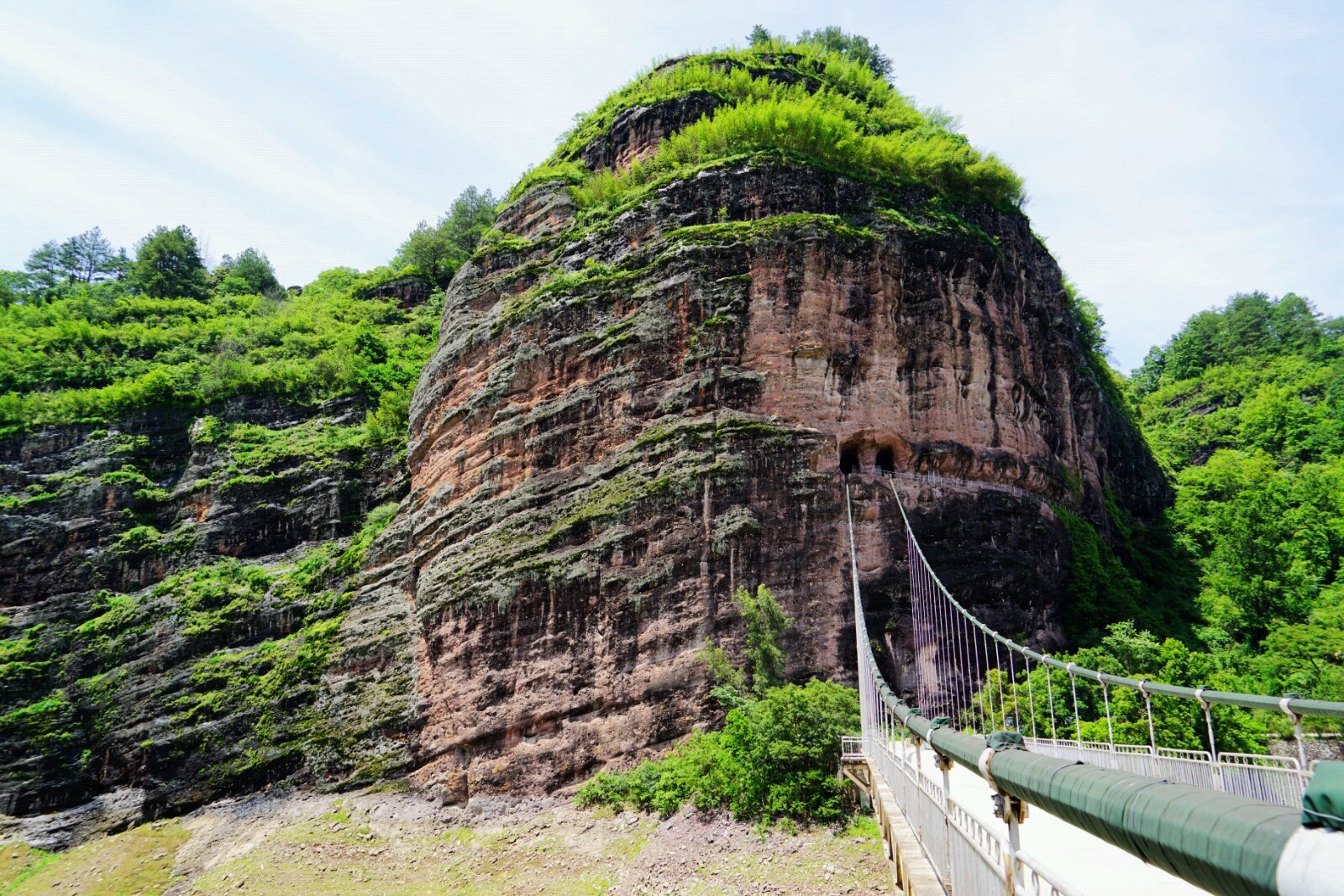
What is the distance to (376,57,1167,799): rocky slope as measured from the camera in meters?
27.4

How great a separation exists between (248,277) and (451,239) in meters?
19.3

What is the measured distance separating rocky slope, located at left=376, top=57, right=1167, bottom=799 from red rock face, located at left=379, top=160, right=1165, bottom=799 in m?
0.08

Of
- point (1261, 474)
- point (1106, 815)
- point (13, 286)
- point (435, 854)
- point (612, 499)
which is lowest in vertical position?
point (435, 854)

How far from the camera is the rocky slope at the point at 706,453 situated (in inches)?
1080

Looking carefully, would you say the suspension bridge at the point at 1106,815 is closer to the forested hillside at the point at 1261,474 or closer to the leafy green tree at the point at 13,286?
the forested hillside at the point at 1261,474

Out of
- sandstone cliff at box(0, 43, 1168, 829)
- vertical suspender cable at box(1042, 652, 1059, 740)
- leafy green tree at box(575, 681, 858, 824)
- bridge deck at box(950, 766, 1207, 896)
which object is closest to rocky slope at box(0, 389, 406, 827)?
sandstone cliff at box(0, 43, 1168, 829)

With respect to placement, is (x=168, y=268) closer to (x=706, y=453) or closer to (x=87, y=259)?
(x=87, y=259)

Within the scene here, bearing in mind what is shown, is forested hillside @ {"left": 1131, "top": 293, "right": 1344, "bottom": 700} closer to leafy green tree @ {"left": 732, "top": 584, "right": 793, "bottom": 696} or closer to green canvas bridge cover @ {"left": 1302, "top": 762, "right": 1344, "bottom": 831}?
leafy green tree @ {"left": 732, "top": 584, "right": 793, "bottom": 696}

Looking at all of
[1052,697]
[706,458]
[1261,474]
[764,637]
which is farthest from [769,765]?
[1261,474]

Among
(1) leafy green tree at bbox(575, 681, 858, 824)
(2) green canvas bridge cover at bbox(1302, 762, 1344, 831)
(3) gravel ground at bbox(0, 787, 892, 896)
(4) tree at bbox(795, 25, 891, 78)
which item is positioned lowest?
(3) gravel ground at bbox(0, 787, 892, 896)

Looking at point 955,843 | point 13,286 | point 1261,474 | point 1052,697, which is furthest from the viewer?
point 13,286

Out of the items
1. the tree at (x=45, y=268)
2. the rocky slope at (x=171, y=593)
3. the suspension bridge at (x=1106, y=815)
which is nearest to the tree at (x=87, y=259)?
the tree at (x=45, y=268)

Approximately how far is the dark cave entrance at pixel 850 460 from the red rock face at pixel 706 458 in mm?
160

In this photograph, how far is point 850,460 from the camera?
1184 inches
